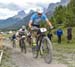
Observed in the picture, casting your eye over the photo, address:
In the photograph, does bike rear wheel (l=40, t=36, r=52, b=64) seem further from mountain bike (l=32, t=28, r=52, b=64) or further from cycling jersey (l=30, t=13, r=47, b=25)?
cycling jersey (l=30, t=13, r=47, b=25)

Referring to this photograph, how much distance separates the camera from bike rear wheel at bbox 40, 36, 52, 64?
1414 cm

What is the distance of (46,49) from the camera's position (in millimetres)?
14414

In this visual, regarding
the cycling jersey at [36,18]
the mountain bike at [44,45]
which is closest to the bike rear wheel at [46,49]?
the mountain bike at [44,45]

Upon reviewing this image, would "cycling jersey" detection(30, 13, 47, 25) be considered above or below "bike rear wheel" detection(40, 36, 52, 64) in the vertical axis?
above

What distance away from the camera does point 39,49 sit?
15.7 m

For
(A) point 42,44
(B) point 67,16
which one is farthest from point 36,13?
(B) point 67,16

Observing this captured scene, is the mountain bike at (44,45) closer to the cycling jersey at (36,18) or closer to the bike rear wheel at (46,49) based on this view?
the bike rear wheel at (46,49)

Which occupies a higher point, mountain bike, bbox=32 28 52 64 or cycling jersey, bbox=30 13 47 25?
cycling jersey, bbox=30 13 47 25

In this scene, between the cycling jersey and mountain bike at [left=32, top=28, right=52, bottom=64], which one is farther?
the cycling jersey

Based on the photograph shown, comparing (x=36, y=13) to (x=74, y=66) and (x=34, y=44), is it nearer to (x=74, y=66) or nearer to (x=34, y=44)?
(x=34, y=44)

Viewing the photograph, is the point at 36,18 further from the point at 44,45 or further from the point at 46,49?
the point at 46,49

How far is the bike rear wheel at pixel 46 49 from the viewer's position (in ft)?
46.4

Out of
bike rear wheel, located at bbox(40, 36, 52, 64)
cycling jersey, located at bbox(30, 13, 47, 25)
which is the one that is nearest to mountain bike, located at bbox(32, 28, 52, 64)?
bike rear wheel, located at bbox(40, 36, 52, 64)

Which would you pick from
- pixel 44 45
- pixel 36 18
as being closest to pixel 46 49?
pixel 44 45
